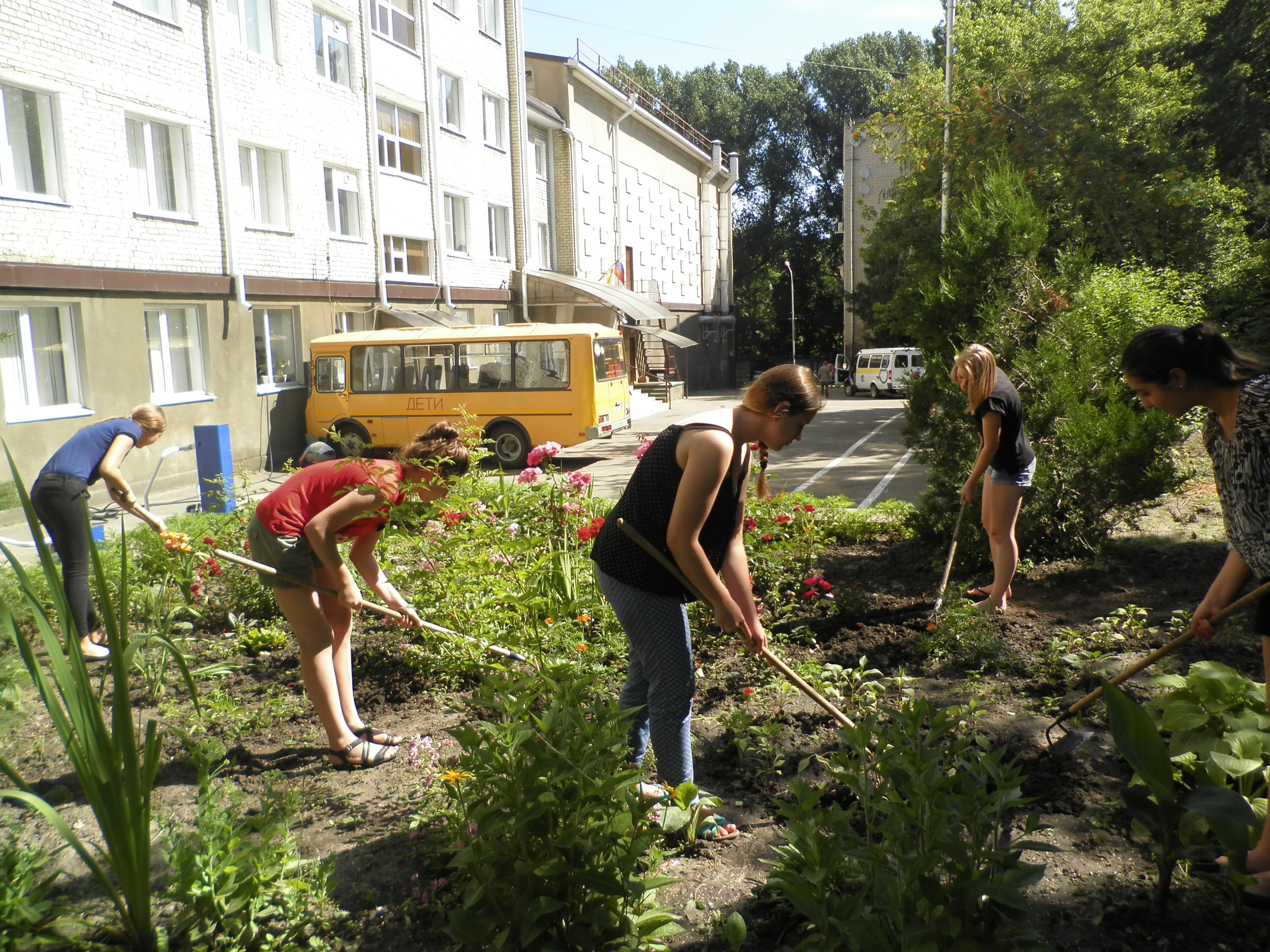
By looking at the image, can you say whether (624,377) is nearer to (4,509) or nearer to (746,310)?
(4,509)

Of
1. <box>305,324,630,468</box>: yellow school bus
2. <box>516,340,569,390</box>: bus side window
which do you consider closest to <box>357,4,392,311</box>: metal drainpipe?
<box>305,324,630,468</box>: yellow school bus

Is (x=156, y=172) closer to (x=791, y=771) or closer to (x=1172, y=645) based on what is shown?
(x=791, y=771)

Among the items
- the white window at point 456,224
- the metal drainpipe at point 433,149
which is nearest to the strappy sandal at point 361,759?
the metal drainpipe at point 433,149

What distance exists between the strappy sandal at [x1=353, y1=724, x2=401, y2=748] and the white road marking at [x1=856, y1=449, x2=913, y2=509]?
6249 millimetres

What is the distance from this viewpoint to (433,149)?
65.2ft

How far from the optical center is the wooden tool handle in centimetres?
242

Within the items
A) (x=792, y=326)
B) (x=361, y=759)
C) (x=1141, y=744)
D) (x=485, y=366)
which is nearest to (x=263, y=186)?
(x=485, y=366)

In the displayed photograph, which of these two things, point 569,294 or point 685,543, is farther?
point 569,294

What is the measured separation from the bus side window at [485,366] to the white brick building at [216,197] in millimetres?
3150

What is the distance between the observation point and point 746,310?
4891 cm

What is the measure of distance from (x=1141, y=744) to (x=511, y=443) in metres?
14.0

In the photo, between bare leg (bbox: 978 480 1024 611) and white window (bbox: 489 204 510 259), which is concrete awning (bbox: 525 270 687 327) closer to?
white window (bbox: 489 204 510 259)

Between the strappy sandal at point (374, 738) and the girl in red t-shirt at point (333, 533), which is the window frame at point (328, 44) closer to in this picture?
the girl in red t-shirt at point (333, 533)

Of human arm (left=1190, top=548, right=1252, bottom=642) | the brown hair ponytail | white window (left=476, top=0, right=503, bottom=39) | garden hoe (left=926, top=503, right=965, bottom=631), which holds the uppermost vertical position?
white window (left=476, top=0, right=503, bottom=39)
